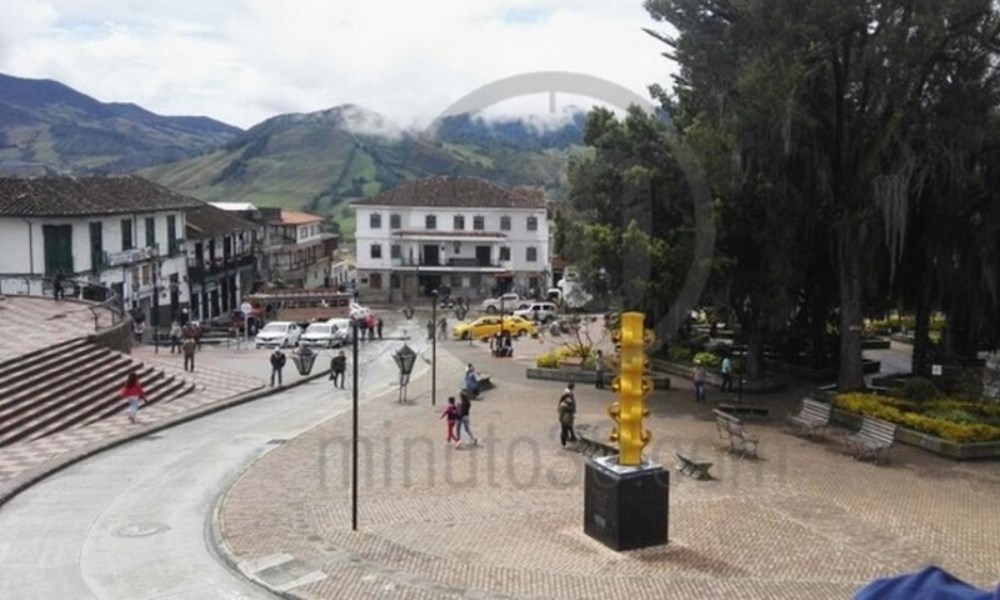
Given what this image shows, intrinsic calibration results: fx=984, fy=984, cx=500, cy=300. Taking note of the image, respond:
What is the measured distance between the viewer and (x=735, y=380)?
106ft

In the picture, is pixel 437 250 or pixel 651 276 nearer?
pixel 651 276

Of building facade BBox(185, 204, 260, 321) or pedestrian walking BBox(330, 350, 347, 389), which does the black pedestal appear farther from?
building facade BBox(185, 204, 260, 321)

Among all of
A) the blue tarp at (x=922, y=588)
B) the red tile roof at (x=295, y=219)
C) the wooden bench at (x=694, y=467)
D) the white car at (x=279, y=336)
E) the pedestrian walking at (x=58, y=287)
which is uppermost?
the red tile roof at (x=295, y=219)

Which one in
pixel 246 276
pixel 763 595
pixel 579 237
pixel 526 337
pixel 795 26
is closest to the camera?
pixel 763 595

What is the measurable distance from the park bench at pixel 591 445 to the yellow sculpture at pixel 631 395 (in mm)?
4986

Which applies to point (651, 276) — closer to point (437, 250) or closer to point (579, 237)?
point (579, 237)

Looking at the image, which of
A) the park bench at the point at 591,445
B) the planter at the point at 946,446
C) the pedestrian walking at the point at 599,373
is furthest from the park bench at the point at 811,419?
the pedestrian walking at the point at 599,373

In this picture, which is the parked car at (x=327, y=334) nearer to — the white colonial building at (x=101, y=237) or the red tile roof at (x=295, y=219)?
the white colonial building at (x=101, y=237)

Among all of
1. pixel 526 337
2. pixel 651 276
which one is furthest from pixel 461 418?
pixel 526 337

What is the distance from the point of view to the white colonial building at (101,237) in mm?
42750

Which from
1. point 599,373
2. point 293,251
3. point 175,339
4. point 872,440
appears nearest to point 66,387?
point 175,339

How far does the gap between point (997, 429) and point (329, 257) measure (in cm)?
7217

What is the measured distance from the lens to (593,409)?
28.1m

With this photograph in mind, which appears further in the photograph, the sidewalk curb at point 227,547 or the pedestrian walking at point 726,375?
the pedestrian walking at point 726,375
